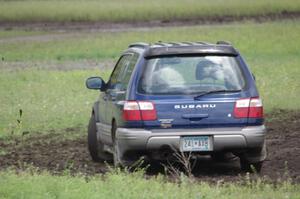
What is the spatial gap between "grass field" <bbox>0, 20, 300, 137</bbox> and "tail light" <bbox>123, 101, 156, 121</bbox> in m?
6.14

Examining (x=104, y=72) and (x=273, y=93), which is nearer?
(x=273, y=93)

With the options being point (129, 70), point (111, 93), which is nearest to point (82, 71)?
point (111, 93)

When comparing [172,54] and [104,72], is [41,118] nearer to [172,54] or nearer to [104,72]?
[172,54]

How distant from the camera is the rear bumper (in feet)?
47.3

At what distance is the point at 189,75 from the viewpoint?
14.8 metres

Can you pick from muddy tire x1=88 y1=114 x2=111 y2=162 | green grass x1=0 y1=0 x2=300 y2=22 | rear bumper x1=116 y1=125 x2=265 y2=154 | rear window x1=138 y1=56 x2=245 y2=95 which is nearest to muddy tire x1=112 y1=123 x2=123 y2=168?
rear bumper x1=116 y1=125 x2=265 y2=154

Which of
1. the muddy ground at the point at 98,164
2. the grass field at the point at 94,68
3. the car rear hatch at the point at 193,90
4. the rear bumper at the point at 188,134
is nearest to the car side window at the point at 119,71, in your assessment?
the muddy ground at the point at 98,164

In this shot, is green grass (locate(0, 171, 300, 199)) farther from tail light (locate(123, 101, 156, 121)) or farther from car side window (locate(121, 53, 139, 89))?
car side window (locate(121, 53, 139, 89))

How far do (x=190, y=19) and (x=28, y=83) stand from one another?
28.3 m

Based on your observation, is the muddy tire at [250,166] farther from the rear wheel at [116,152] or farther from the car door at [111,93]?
the car door at [111,93]

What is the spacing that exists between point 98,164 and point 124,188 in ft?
15.6

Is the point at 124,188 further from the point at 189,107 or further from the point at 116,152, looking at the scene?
the point at 116,152

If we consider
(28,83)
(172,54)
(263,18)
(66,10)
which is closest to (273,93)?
(28,83)

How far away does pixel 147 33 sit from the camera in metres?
47.8
